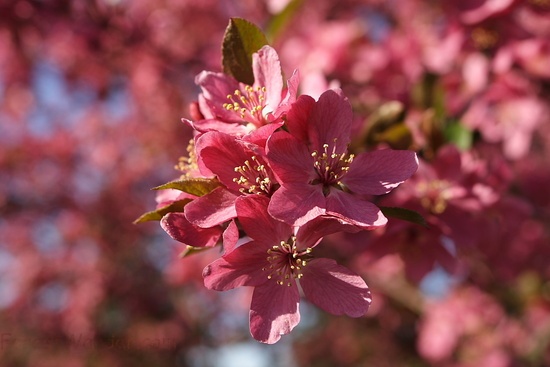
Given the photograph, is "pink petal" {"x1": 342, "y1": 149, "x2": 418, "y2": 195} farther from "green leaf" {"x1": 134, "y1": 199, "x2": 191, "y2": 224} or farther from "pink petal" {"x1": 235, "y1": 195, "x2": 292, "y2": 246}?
"green leaf" {"x1": 134, "y1": 199, "x2": 191, "y2": 224}

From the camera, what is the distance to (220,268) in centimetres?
97

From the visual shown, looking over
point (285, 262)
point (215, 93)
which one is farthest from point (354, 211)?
point (215, 93)

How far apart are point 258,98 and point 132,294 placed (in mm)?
4929

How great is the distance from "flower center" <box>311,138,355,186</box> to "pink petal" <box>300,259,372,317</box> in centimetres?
16

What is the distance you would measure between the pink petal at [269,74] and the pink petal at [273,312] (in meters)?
0.36

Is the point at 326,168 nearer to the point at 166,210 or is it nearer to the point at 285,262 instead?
the point at 285,262

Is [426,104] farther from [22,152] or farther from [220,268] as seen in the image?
[22,152]

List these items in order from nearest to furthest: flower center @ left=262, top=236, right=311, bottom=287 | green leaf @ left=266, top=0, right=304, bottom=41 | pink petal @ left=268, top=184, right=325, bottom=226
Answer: pink petal @ left=268, top=184, right=325, bottom=226
flower center @ left=262, top=236, right=311, bottom=287
green leaf @ left=266, top=0, right=304, bottom=41

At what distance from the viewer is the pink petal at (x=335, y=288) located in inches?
37.6

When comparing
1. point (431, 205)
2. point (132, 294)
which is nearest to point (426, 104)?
point (431, 205)

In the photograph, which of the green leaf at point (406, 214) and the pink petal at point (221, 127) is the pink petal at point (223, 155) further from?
the green leaf at point (406, 214)

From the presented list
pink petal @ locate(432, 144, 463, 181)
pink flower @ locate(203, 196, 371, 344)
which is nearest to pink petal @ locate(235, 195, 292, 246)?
pink flower @ locate(203, 196, 371, 344)

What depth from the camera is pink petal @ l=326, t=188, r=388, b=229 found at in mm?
909

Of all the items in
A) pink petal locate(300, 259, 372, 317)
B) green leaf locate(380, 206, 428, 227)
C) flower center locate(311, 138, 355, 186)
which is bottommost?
pink petal locate(300, 259, 372, 317)
